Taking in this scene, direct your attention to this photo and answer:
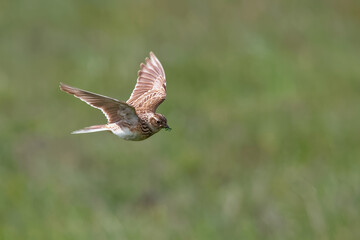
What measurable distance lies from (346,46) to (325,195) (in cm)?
523

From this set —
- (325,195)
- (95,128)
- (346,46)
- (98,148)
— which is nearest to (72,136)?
(98,148)

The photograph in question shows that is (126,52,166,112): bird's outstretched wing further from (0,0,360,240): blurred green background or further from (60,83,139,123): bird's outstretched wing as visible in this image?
(0,0,360,240): blurred green background

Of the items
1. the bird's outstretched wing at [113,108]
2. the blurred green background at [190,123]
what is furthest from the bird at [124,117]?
the blurred green background at [190,123]

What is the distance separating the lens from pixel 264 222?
9039mm

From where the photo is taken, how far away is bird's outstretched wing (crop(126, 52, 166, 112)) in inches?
147

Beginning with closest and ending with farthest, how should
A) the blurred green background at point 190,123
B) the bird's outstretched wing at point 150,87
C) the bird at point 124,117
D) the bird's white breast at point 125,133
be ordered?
the bird at point 124,117
the bird's white breast at point 125,133
the bird's outstretched wing at point 150,87
the blurred green background at point 190,123

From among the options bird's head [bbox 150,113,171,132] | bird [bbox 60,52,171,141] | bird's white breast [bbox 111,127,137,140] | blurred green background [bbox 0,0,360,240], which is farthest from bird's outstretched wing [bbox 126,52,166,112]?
blurred green background [bbox 0,0,360,240]

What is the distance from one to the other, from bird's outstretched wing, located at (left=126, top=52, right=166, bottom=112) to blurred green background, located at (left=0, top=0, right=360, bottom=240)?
4.05 meters

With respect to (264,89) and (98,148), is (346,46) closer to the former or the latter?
(264,89)

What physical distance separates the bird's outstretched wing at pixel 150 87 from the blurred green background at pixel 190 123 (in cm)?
405

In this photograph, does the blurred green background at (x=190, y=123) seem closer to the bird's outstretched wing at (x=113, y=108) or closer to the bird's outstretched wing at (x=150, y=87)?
the bird's outstretched wing at (x=150, y=87)

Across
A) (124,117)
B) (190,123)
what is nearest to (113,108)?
(124,117)

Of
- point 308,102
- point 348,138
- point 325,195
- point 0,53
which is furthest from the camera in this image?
point 0,53

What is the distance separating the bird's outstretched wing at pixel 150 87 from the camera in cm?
372
